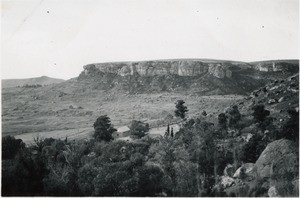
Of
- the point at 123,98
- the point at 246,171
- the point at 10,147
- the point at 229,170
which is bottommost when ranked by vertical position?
the point at 229,170

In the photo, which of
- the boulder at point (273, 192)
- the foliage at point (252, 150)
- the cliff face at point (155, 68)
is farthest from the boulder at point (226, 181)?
the cliff face at point (155, 68)

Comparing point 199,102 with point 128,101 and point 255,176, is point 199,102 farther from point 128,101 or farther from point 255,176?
point 255,176

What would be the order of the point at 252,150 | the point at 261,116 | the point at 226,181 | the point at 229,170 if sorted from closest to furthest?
the point at 226,181
the point at 229,170
the point at 252,150
the point at 261,116

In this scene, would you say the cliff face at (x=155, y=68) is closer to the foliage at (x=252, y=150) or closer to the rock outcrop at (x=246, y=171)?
the foliage at (x=252, y=150)

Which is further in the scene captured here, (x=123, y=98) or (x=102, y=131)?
(x=123, y=98)

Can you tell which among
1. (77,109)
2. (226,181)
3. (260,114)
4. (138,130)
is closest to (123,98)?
(77,109)

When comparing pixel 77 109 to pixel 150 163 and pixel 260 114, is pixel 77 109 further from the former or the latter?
pixel 260 114

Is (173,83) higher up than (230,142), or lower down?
higher up

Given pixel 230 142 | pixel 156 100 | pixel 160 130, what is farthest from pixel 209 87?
pixel 230 142
